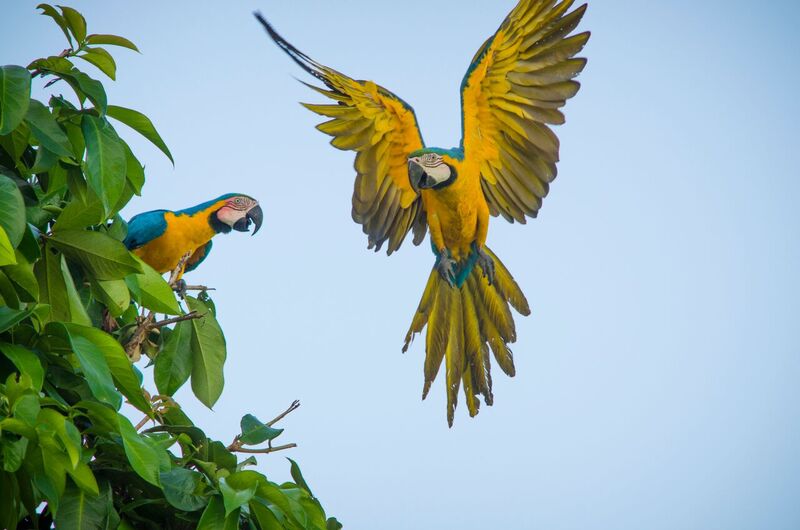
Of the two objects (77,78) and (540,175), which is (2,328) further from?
(540,175)

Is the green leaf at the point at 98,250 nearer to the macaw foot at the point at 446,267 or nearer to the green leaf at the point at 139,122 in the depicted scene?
the green leaf at the point at 139,122

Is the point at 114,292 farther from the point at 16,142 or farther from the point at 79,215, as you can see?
the point at 16,142

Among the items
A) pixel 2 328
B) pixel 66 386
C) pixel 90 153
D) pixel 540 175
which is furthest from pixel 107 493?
pixel 540 175

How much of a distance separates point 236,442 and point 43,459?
82cm

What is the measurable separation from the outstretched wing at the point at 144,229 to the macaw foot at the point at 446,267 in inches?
60.3

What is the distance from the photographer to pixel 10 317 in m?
1.91

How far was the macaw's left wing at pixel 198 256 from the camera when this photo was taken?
5.15 metres

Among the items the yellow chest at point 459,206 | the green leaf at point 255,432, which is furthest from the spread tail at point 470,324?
the green leaf at point 255,432

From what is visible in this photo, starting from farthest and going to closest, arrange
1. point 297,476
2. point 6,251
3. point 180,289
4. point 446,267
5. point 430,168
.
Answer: point 446,267 → point 430,168 → point 180,289 → point 297,476 → point 6,251

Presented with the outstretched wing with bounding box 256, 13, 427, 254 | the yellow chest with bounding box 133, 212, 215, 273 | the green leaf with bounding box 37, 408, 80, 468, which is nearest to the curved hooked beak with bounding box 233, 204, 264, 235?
the yellow chest with bounding box 133, 212, 215, 273

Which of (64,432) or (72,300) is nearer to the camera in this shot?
(64,432)

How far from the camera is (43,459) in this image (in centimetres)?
188

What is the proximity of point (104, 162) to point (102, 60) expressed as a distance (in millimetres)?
413

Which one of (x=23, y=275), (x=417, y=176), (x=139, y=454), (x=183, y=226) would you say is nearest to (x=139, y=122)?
(x=23, y=275)
